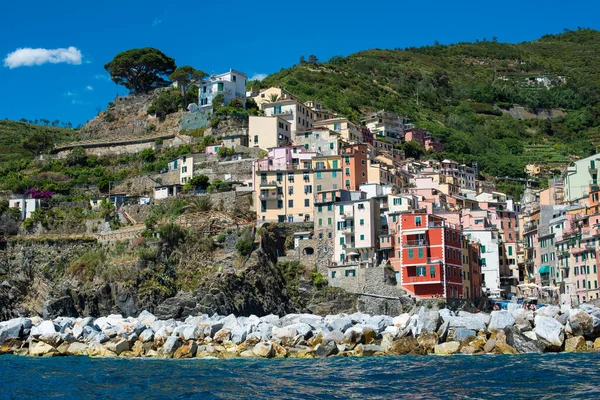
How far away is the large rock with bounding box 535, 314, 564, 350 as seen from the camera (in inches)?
1554

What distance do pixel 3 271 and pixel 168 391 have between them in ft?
128

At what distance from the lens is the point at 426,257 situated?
59.4m

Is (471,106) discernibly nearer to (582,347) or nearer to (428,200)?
(428,200)

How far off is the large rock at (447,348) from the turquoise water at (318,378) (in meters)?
1.56

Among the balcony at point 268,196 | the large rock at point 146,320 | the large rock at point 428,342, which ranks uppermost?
the balcony at point 268,196

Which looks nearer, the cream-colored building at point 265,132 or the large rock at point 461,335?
the large rock at point 461,335

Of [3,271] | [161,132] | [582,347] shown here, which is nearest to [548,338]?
[582,347]

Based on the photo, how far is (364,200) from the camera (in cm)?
6259

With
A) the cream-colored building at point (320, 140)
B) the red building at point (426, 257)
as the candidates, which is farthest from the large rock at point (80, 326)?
the cream-colored building at point (320, 140)

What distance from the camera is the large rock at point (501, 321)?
41.6 meters

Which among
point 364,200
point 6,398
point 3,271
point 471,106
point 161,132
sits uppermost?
point 471,106

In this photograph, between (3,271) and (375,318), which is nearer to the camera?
(375,318)

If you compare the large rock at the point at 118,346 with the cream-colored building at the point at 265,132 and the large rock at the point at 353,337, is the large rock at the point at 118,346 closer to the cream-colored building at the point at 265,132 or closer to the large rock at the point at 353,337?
the large rock at the point at 353,337

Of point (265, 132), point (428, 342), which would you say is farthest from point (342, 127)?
point (428, 342)
